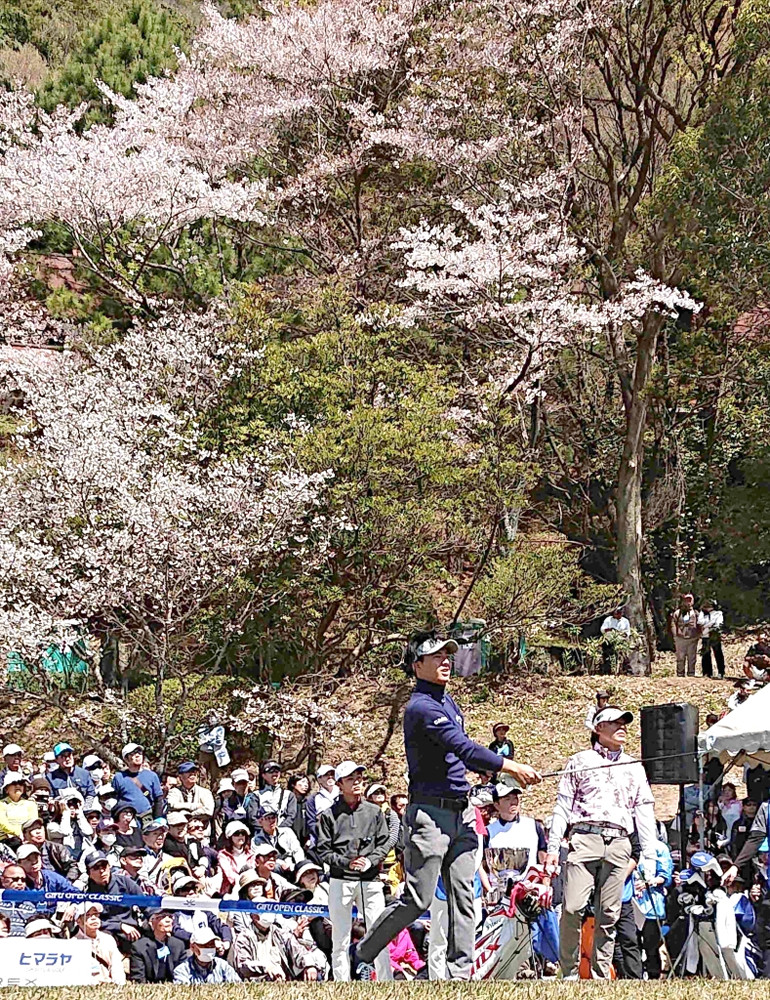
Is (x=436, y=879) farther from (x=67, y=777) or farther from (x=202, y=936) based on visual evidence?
(x=67, y=777)

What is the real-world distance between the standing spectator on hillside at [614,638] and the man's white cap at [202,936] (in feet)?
45.1

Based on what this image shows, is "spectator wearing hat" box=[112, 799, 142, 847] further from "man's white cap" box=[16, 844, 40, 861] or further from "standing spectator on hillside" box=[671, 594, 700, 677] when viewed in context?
"standing spectator on hillside" box=[671, 594, 700, 677]

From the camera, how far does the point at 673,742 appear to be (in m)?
10.1

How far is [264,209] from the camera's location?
22.6m

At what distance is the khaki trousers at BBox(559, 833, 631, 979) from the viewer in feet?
22.7

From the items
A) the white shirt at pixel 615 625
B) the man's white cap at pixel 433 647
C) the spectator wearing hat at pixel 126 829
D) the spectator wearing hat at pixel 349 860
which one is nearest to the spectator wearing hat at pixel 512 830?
the spectator wearing hat at pixel 349 860

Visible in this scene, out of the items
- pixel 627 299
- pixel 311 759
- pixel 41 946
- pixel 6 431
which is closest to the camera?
pixel 41 946

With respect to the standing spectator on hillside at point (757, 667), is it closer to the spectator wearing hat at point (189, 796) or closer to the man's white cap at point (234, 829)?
the spectator wearing hat at point (189, 796)

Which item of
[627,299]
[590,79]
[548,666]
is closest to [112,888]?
[548,666]

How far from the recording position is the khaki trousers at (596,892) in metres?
6.93

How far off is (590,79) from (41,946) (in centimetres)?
2068

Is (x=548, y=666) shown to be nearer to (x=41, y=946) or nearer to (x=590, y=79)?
(x=590, y=79)

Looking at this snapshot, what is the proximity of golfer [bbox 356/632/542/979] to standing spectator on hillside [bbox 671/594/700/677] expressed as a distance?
53.5 ft

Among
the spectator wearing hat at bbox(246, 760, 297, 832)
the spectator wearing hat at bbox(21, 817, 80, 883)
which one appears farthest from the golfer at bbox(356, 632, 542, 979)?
the spectator wearing hat at bbox(246, 760, 297, 832)
